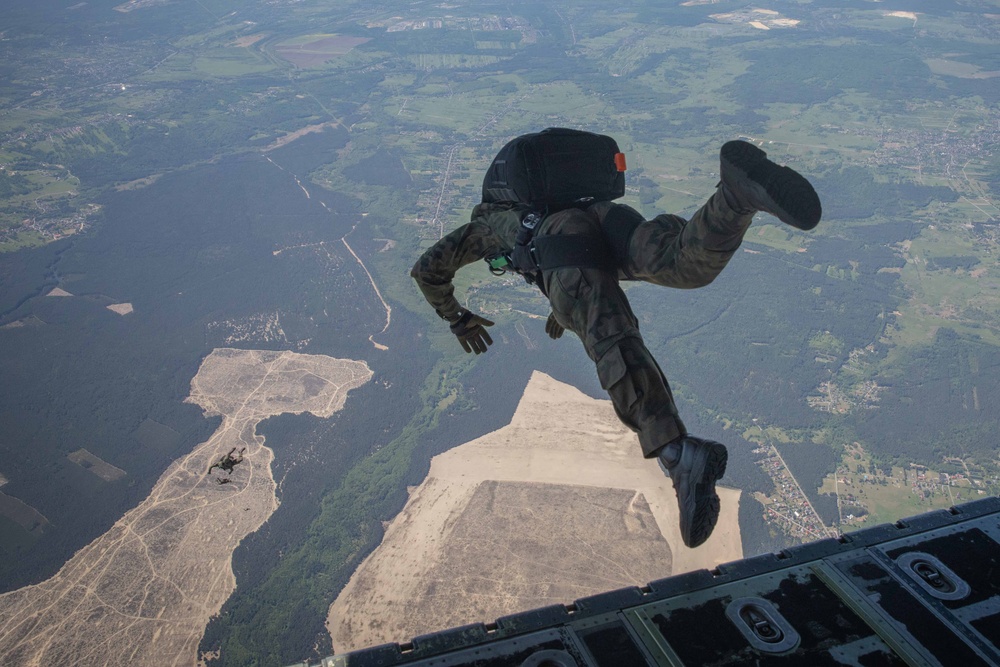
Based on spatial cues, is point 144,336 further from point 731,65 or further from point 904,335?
point 731,65

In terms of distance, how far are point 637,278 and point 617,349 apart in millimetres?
1339

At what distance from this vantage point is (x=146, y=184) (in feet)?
365

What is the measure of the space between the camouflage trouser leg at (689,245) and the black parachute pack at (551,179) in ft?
1.85

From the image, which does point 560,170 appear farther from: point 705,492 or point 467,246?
point 705,492

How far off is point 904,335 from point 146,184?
113123 millimetres

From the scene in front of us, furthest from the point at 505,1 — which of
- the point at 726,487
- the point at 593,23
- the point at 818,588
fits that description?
the point at 818,588

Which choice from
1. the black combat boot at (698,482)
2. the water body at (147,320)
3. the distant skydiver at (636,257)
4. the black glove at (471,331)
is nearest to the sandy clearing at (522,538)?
the water body at (147,320)

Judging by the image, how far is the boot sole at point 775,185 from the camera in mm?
4926

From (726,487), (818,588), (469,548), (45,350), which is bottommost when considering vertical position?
(45,350)

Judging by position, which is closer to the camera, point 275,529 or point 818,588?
point 818,588

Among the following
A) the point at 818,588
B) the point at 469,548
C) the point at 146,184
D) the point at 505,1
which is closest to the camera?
the point at 818,588

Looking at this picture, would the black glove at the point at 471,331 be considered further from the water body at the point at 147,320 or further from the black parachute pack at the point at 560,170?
the water body at the point at 147,320

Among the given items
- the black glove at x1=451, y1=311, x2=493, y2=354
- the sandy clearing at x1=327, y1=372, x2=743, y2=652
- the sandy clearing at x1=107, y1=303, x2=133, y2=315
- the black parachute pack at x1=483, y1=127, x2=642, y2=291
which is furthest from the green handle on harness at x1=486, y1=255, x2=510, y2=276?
the sandy clearing at x1=107, y1=303, x2=133, y2=315

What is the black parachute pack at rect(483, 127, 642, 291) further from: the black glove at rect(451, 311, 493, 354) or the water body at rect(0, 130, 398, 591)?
the water body at rect(0, 130, 398, 591)
